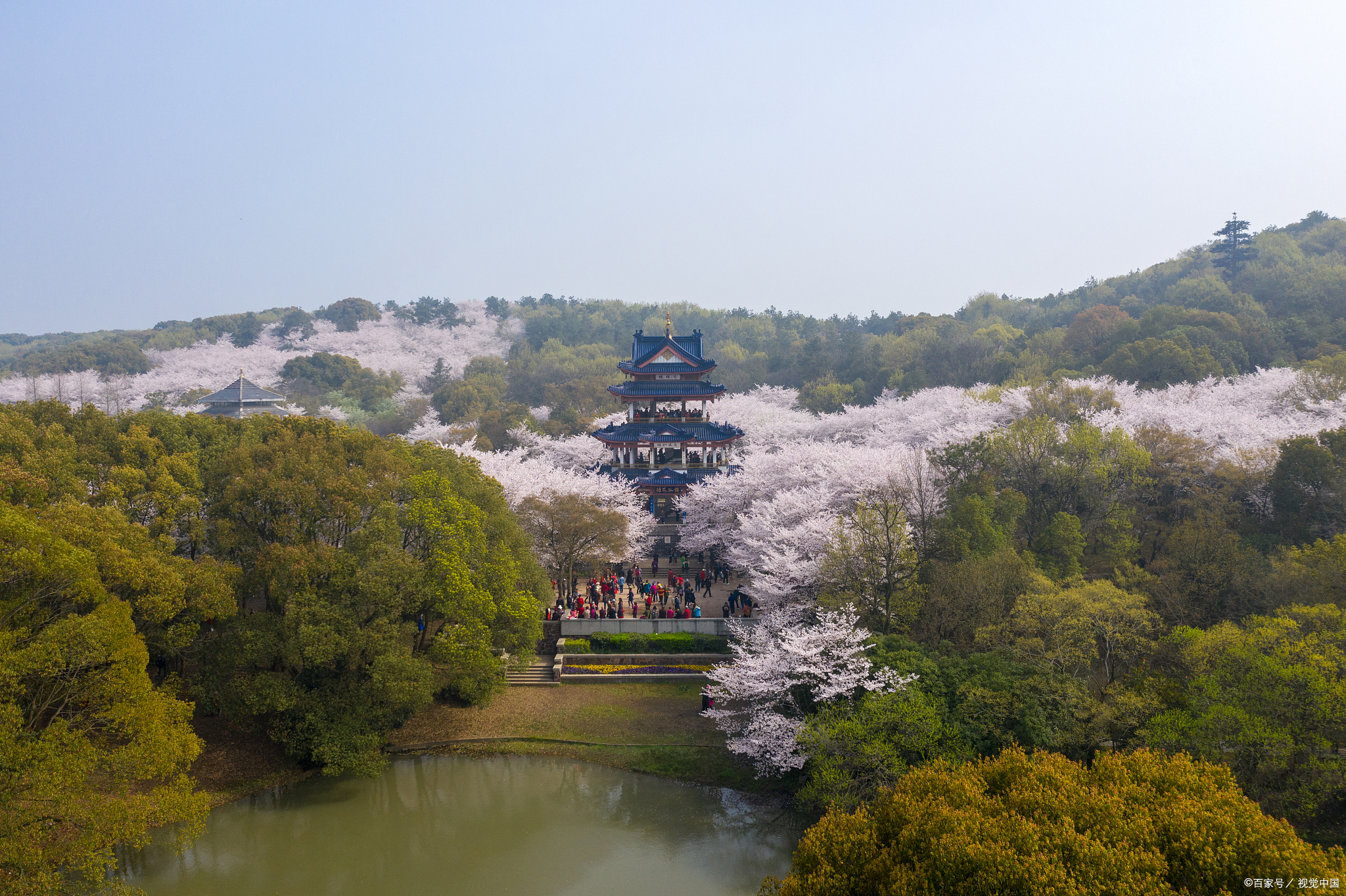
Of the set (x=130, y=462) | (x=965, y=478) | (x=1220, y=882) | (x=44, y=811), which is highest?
(x=130, y=462)

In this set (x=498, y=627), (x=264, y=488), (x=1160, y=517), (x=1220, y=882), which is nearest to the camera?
(x=1220, y=882)

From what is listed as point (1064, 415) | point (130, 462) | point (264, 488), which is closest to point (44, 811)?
point (264, 488)

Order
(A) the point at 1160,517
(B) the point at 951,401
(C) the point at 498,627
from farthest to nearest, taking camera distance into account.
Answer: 1. (B) the point at 951,401
2. (A) the point at 1160,517
3. (C) the point at 498,627

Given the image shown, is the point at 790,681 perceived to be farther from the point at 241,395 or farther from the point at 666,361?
the point at 241,395

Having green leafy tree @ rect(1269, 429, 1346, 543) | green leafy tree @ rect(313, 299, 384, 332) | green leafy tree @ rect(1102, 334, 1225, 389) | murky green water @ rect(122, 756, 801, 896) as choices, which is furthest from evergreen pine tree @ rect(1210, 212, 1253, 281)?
green leafy tree @ rect(313, 299, 384, 332)

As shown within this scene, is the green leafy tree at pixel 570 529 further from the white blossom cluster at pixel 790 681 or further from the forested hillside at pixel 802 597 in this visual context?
the white blossom cluster at pixel 790 681

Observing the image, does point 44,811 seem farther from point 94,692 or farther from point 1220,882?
point 1220,882

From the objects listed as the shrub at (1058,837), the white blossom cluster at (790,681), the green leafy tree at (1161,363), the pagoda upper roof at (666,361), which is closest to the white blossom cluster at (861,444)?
the green leafy tree at (1161,363)
